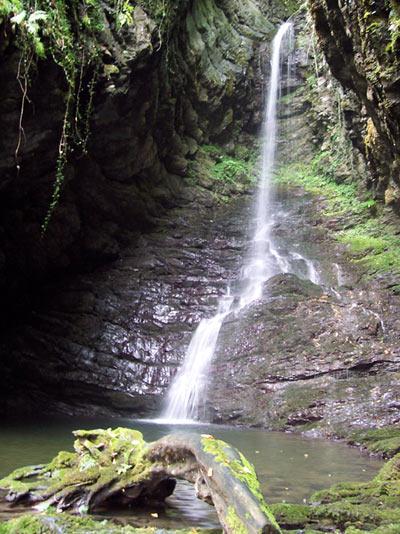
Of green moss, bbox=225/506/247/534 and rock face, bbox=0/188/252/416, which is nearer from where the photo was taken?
green moss, bbox=225/506/247/534

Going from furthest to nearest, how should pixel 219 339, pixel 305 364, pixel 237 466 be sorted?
1. pixel 219 339
2. pixel 305 364
3. pixel 237 466

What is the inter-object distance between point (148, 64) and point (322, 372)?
7.58 m

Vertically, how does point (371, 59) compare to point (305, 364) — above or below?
above

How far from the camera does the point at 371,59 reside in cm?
805

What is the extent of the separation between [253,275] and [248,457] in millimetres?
8256

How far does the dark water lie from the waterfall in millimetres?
1340

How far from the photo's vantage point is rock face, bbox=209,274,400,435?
30.3 feet

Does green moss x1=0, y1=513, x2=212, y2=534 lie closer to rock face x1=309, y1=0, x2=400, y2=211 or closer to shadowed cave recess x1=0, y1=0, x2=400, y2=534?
shadowed cave recess x1=0, y1=0, x2=400, y2=534

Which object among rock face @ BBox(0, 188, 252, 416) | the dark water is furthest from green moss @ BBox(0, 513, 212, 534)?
rock face @ BBox(0, 188, 252, 416)

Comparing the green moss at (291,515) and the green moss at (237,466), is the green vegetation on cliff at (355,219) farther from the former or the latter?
the green moss at (237,466)

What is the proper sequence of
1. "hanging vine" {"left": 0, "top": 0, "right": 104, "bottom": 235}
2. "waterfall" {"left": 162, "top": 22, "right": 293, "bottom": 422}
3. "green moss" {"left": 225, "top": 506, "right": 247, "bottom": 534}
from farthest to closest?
"waterfall" {"left": 162, "top": 22, "right": 293, "bottom": 422}
"hanging vine" {"left": 0, "top": 0, "right": 104, "bottom": 235}
"green moss" {"left": 225, "top": 506, "right": 247, "bottom": 534}

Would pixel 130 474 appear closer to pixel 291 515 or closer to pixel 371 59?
pixel 291 515

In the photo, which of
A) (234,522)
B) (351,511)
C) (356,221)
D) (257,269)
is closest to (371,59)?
(351,511)

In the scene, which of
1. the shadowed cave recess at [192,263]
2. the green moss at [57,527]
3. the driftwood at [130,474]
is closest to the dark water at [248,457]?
the shadowed cave recess at [192,263]
